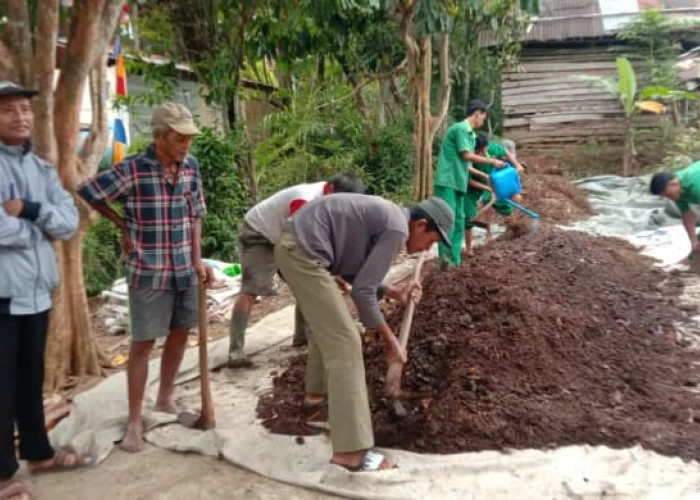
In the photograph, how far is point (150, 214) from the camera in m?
2.94

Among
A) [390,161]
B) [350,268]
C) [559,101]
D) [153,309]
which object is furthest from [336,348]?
[559,101]

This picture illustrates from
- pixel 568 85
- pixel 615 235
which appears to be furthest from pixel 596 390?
pixel 568 85

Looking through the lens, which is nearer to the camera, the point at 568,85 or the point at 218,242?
the point at 218,242

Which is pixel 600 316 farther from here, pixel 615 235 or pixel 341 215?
pixel 615 235

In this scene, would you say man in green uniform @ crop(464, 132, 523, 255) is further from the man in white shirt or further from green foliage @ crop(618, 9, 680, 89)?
green foliage @ crop(618, 9, 680, 89)

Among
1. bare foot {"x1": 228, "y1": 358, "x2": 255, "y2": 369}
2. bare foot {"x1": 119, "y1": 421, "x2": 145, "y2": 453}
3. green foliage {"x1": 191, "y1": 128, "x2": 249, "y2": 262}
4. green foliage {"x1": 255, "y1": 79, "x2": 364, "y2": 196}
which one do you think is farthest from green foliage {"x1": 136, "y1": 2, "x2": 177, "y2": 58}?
bare foot {"x1": 119, "y1": 421, "x2": 145, "y2": 453}

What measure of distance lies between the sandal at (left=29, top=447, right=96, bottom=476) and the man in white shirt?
1199 mm

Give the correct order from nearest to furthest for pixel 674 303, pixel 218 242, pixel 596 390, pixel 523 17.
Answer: pixel 596 390
pixel 674 303
pixel 218 242
pixel 523 17

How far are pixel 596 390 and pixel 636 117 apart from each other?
393 inches

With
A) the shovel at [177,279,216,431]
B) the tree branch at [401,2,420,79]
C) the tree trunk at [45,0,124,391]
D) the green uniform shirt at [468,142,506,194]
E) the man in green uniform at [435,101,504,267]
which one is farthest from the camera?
the tree branch at [401,2,420,79]

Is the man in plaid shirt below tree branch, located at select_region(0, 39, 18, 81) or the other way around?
below

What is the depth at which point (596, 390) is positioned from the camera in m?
3.18

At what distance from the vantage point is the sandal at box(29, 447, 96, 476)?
281cm

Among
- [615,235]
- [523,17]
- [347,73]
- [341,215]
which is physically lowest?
[615,235]
